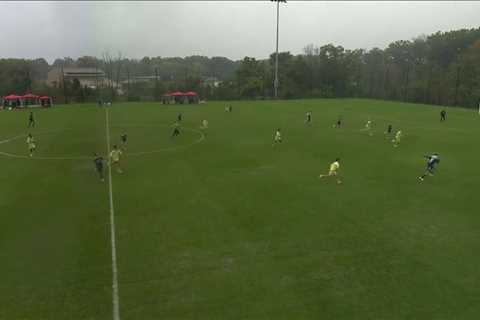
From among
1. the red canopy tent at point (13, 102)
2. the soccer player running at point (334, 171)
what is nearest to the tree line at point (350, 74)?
the red canopy tent at point (13, 102)

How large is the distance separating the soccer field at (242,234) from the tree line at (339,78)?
5808cm

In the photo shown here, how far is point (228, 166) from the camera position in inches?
1127

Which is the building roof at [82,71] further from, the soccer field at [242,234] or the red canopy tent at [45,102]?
the soccer field at [242,234]

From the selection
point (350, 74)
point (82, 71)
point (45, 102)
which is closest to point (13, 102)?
point (45, 102)

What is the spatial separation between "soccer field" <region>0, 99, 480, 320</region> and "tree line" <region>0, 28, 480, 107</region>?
58.1 m

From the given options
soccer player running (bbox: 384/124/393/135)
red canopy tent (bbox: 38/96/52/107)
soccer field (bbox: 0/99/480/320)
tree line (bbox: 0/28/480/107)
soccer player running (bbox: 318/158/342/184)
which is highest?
tree line (bbox: 0/28/480/107)

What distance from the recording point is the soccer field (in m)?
12.2

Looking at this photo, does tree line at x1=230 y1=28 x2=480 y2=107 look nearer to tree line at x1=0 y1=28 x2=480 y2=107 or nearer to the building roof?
tree line at x1=0 y1=28 x2=480 y2=107

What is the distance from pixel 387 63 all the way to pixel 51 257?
121 metres

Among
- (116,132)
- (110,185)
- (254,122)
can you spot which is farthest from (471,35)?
(110,185)

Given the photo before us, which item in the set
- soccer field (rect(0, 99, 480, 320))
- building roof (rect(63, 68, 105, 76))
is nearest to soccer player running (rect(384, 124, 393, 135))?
soccer field (rect(0, 99, 480, 320))

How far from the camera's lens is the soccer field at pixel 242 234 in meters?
12.2

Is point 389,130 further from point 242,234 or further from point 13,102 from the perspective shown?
point 13,102

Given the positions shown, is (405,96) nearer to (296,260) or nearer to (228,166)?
(228,166)
